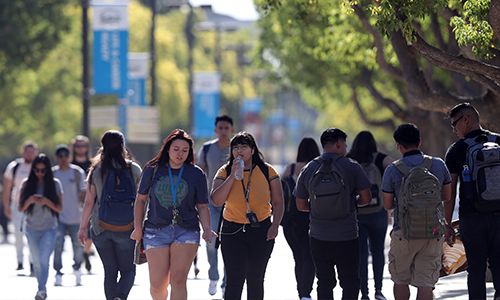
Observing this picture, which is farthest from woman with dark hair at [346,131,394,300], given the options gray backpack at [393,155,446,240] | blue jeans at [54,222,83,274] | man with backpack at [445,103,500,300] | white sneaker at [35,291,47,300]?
blue jeans at [54,222,83,274]

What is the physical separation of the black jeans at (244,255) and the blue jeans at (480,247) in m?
1.72

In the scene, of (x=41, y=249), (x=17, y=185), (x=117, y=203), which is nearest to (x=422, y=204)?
(x=117, y=203)

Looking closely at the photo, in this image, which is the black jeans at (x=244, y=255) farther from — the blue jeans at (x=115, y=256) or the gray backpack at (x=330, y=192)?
the blue jeans at (x=115, y=256)

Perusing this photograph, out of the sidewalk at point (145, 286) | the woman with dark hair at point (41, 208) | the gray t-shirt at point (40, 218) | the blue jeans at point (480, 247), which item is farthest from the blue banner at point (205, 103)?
the blue jeans at point (480, 247)

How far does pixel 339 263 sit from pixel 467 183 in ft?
4.27

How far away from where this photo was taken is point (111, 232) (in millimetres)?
7523

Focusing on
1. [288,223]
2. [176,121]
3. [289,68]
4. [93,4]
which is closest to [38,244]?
[288,223]

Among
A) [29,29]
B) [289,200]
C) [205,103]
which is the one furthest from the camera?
[205,103]

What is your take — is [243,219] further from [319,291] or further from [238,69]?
[238,69]

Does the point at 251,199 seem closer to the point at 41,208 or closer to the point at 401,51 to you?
the point at 41,208

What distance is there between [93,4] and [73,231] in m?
9.50

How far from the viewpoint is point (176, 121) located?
50.8m

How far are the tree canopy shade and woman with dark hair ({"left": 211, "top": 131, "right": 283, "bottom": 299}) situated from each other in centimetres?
198

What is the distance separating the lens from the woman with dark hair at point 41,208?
9664mm
